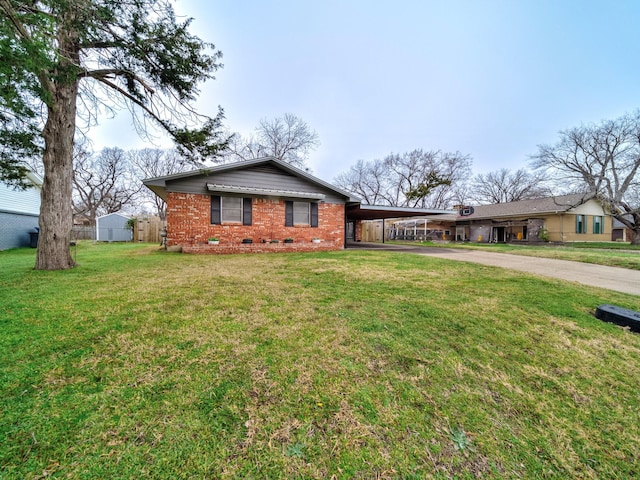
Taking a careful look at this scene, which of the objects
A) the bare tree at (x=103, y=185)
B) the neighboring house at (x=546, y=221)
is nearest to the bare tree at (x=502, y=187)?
the neighboring house at (x=546, y=221)

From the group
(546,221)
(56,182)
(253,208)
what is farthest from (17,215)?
(546,221)

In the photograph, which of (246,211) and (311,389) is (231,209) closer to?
(246,211)

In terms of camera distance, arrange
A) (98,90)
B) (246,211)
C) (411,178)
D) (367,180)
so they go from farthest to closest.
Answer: (367,180), (411,178), (246,211), (98,90)

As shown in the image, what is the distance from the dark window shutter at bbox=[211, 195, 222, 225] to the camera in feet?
31.3

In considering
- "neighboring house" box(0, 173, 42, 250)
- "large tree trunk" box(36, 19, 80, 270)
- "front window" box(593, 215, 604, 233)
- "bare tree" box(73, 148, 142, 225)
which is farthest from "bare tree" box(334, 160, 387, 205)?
"large tree trunk" box(36, 19, 80, 270)

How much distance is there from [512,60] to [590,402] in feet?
58.4

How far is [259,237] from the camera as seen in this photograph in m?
10.1

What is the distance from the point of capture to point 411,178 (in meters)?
31.3

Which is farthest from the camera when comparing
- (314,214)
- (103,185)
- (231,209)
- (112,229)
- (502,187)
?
(502,187)

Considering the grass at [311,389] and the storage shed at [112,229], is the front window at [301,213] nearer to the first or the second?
the grass at [311,389]

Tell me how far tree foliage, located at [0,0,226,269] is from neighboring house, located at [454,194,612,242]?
25.2 meters

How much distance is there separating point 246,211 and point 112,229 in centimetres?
1458

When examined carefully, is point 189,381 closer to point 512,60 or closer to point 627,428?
point 627,428

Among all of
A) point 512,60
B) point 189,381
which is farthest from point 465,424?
point 512,60
